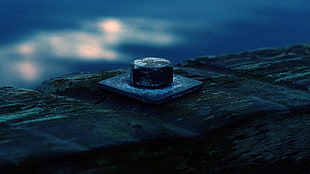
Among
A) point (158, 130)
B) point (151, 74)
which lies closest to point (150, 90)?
point (151, 74)

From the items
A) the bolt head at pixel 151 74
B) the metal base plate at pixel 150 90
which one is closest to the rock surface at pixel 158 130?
the metal base plate at pixel 150 90

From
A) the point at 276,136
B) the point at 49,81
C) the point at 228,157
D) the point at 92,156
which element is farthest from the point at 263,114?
the point at 49,81

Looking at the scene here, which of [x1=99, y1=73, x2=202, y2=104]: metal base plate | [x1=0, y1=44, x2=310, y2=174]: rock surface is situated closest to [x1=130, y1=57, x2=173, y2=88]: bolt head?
[x1=99, y1=73, x2=202, y2=104]: metal base plate

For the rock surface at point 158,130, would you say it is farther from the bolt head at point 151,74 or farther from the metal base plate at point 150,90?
the bolt head at point 151,74

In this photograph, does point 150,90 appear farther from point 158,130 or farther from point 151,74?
point 158,130

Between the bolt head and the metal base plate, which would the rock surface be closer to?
the metal base plate

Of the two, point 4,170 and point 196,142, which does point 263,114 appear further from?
point 4,170
